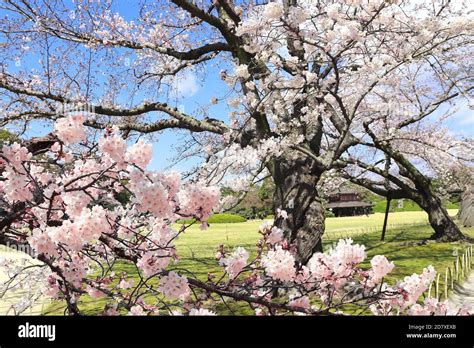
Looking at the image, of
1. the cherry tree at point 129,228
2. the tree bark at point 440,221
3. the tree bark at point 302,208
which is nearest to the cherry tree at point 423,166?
the tree bark at point 440,221

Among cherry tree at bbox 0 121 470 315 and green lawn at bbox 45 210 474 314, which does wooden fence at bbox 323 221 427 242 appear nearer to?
green lawn at bbox 45 210 474 314

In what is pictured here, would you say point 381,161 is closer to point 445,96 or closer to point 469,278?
point 445,96

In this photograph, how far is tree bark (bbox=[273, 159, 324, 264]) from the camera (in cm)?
810

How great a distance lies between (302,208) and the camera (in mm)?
8188

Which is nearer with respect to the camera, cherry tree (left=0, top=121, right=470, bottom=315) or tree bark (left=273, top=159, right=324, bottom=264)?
cherry tree (left=0, top=121, right=470, bottom=315)

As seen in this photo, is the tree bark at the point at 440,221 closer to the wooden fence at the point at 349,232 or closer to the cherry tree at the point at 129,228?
the wooden fence at the point at 349,232

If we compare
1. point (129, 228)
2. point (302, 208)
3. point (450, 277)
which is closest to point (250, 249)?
point (450, 277)

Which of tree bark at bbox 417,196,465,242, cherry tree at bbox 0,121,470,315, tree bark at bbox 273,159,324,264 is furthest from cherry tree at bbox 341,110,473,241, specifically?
cherry tree at bbox 0,121,470,315

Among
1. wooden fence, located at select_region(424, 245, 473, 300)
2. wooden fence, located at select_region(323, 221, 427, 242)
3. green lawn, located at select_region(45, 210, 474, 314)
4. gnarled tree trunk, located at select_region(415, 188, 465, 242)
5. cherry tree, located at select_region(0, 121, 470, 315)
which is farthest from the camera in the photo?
wooden fence, located at select_region(323, 221, 427, 242)

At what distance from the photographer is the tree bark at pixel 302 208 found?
8102mm

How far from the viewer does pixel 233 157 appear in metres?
7.74

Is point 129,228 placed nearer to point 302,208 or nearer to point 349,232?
point 302,208
